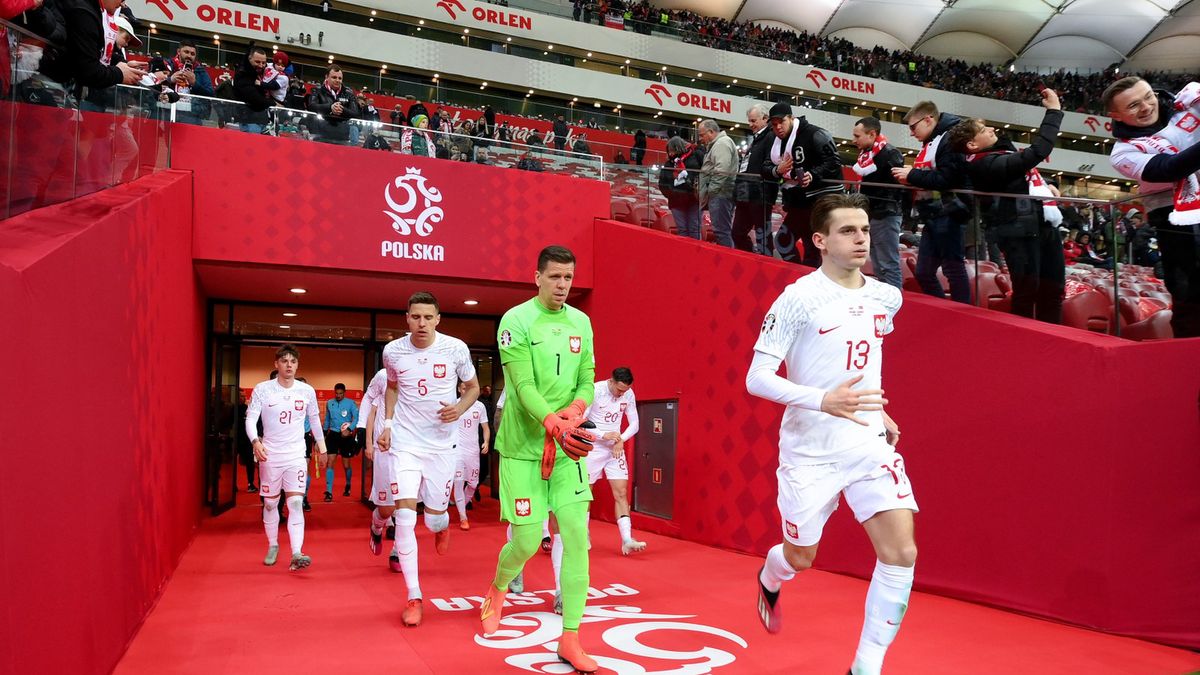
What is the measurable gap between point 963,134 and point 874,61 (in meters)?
32.8

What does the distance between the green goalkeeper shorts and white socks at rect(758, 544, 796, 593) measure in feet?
3.24

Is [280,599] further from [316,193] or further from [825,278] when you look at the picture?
[316,193]

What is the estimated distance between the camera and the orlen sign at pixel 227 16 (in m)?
24.0

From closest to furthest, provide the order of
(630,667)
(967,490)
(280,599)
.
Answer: (630,667)
(967,490)
(280,599)

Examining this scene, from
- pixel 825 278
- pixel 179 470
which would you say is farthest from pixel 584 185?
pixel 825 278

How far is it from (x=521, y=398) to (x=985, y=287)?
3.85m

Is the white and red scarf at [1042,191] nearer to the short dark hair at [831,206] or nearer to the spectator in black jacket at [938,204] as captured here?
the spectator in black jacket at [938,204]

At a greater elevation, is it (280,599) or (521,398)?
(521,398)

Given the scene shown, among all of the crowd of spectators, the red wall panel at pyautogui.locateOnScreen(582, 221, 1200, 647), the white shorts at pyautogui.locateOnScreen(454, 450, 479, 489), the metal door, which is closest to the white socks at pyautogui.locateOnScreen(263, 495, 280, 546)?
the white shorts at pyautogui.locateOnScreen(454, 450, 479, 489)

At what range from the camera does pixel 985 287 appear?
629 cm

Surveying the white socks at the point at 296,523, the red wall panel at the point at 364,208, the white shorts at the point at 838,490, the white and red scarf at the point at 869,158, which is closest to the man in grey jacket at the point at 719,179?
the white and red scarf at the point at 869,158

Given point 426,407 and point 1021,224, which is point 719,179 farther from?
point 426,407

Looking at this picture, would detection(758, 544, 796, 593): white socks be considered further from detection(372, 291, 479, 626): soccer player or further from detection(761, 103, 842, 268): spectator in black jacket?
detection(761, 103, 842, 268): spectator in black jacket

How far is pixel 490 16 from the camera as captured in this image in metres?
28.7
